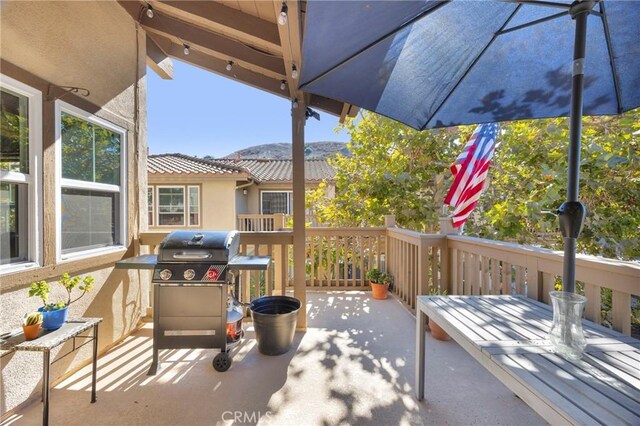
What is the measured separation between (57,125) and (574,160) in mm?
3345

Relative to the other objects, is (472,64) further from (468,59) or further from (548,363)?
(548,363)

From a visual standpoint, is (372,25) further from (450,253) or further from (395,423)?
(450,253)

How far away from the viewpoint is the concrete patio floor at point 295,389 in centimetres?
186

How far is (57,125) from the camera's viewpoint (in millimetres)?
2225

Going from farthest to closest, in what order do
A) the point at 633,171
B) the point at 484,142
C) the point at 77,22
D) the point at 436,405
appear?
the point at 484,142 → the point at 633,171 → the point at 77,22 → the point at 436,405

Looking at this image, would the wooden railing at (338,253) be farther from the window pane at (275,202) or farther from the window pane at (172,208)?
the window pane at (275,202)

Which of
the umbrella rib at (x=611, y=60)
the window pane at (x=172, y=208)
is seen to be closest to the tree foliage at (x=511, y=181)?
the umbrella rib at (x=611, y=60)

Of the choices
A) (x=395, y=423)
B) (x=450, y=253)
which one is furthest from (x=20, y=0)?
(x=450, y=253)

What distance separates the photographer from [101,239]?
2846mm

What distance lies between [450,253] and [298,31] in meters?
2.67

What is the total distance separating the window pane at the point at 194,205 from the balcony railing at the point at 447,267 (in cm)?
399

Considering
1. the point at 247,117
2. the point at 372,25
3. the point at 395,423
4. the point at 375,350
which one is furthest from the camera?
the point at 247,117

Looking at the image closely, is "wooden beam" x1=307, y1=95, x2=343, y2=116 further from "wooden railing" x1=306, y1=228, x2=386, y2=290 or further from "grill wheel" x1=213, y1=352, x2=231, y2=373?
"grill wheel" x1=213, y1=352, x2=231, y2=373

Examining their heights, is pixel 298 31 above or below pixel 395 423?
above
